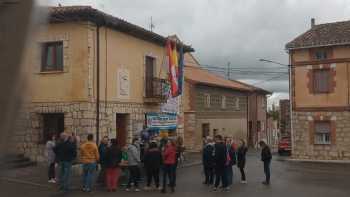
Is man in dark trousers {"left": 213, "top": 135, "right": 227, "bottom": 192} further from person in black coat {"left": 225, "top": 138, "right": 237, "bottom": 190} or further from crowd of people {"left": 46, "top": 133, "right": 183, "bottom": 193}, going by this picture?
crowd of people {"left": 46, "top": 133, "right": 183, "bottom": 193}

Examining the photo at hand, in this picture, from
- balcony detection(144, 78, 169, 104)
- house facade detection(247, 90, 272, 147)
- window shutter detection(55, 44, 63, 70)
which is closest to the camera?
window shutter detection(55, 44, 63, 70)

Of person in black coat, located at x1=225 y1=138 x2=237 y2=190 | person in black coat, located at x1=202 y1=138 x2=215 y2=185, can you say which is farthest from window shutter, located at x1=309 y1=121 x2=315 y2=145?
person in black coat, located at x1=202 y1=138 x2=215 y2=185

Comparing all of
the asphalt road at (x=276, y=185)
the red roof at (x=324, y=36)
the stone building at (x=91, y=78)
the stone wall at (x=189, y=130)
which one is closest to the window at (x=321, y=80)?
the red roof at (x=324, y=36)

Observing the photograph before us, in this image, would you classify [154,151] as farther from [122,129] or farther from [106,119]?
[122,129]

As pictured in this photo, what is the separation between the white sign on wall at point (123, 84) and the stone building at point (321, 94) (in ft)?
36.1

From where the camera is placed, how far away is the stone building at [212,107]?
33.4 meters

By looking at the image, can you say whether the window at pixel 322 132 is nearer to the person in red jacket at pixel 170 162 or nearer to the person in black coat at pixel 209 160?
the person in black coat at pixel 209 160

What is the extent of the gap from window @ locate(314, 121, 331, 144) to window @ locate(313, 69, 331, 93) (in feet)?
5.74

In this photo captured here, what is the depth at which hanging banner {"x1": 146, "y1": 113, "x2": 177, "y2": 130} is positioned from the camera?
23.1 meters

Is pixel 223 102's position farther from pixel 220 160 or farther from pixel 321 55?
pixel 220 160

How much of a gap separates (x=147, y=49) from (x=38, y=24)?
74.8ft

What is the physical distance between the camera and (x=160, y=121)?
2334 centimetres

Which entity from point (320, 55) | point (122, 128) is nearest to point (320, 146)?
point (320, 55)

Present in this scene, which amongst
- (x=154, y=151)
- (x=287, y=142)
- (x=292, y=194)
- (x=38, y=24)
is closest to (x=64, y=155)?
(x=154, y=151)
